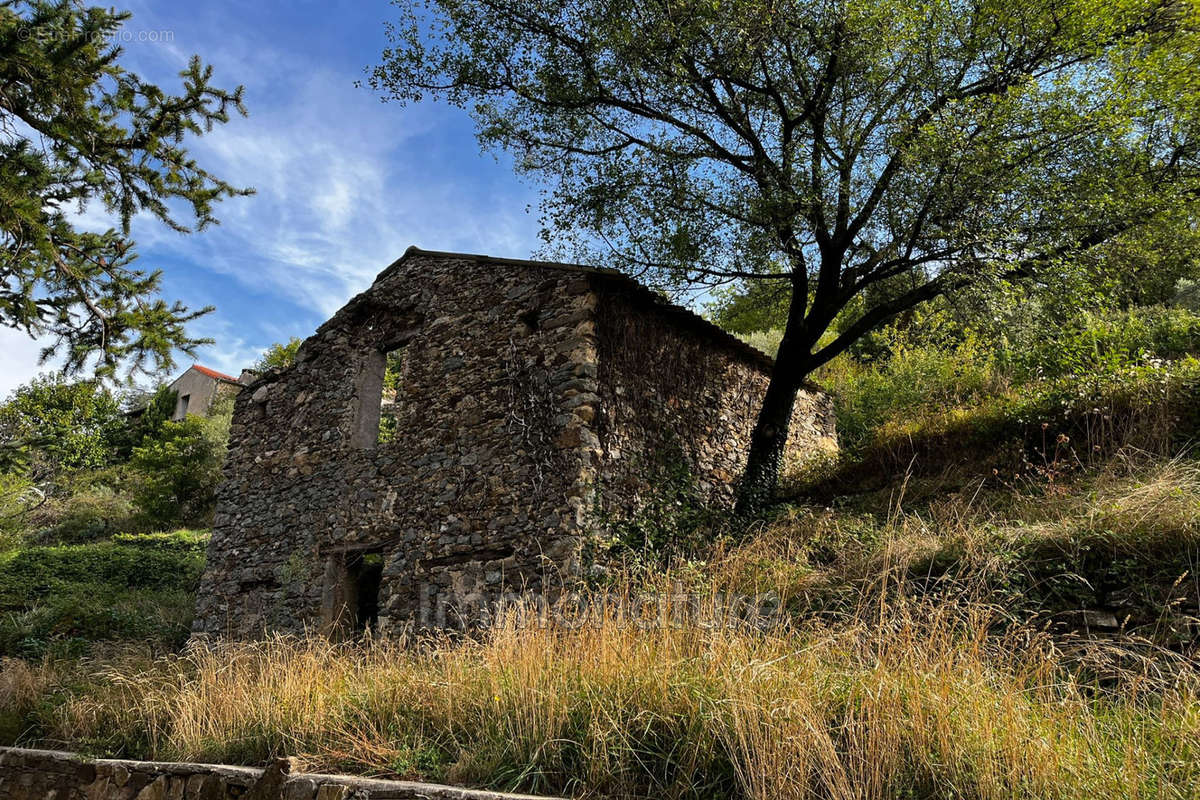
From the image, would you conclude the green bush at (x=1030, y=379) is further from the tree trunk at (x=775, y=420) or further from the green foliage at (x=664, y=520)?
the green foliage at (x=664, y=520)

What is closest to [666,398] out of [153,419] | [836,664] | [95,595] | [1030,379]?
[836,664]

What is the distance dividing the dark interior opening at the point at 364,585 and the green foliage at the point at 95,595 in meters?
3.00

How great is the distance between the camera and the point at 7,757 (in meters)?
6.23

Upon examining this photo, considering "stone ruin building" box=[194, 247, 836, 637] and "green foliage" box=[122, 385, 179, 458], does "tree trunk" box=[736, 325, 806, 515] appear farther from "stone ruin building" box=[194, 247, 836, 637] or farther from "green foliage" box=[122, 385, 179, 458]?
"green foliage" box=[122, 385, 179, 458]

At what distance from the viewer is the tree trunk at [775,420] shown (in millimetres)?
10672

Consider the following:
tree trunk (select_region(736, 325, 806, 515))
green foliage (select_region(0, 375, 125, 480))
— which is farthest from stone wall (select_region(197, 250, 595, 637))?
green foliage (select_region(0, 375, 125, 480))

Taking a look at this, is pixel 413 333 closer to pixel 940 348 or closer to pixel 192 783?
pixel 192 783

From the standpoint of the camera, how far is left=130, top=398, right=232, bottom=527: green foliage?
85.4ft

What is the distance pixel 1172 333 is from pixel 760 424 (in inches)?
299

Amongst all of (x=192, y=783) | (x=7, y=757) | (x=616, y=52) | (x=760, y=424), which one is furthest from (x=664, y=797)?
(x=616, y=52)

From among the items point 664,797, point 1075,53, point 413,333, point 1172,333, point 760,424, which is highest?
point 1075,53

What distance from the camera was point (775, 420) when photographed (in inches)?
426

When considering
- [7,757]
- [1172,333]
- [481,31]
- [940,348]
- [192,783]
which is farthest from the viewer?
[940,348]

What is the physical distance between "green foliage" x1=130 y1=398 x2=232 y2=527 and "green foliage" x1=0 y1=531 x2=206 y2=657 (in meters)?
6.14
